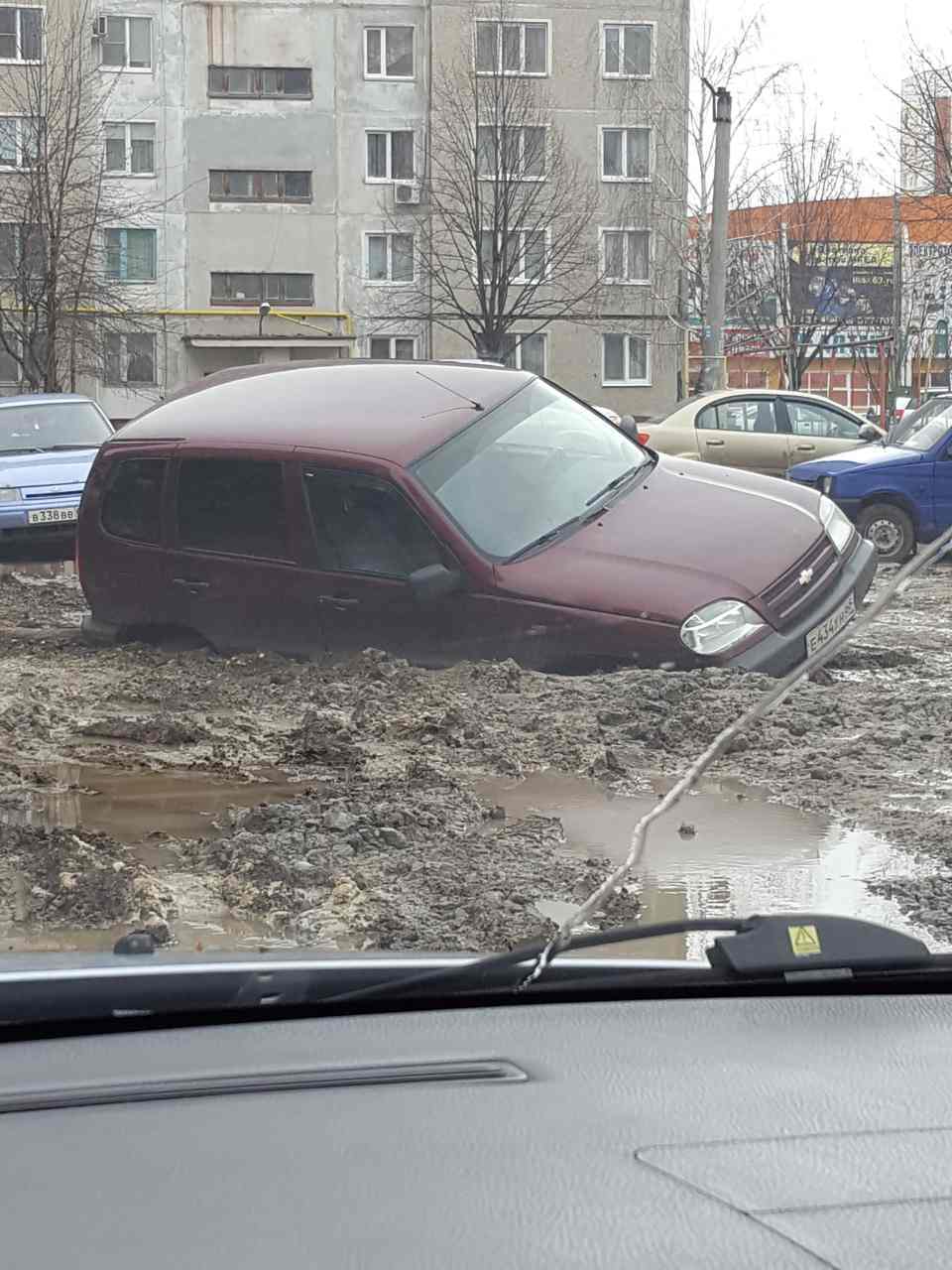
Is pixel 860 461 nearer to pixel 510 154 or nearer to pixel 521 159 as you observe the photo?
pixel 510 154

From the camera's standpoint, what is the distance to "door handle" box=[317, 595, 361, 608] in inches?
Result: 324

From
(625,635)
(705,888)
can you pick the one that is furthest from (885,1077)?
(625,635)

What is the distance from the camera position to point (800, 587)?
25.7 ft

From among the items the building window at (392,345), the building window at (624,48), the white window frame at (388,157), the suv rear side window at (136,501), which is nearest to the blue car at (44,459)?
the suv rear side window at (136,501)

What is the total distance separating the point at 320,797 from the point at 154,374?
4271cm

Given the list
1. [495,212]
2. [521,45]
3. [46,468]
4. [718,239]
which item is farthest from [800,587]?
[521,45]

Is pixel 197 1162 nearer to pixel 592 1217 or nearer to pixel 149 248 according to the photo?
pixel 592 1217

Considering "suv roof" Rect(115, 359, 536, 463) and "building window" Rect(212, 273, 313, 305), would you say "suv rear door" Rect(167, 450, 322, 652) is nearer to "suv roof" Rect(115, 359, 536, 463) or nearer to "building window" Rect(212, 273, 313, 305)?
"suv roof" Rect(115, 359, 536, 463)

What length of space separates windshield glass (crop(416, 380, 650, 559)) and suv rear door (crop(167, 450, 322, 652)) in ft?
2.56

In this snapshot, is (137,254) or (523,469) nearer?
(523,469)

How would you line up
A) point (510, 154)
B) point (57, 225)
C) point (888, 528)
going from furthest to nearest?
point (510, 154) → point (57, 225) → point (888, 528)

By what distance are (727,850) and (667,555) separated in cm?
239

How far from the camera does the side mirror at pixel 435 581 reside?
784 centimetres

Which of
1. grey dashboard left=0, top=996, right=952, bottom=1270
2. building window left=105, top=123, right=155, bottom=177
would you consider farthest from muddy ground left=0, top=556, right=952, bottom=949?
building window left=105, top=123, right=155, bottom=177
